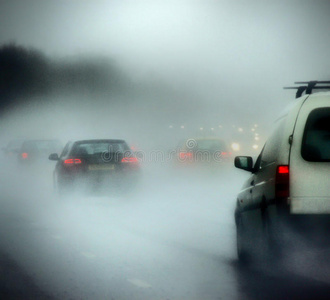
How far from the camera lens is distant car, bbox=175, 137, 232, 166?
84.1 ft

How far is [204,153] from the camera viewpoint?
84.7 feet

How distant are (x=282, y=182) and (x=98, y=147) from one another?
1210 centimetres

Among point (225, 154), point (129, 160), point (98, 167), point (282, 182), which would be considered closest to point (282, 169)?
point (282, 182)

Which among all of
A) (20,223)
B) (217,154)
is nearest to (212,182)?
(217,154)

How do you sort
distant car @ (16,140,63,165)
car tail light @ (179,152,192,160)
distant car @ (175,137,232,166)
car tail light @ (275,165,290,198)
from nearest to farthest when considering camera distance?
car tail light @ (275,165,290,198)
distant car @ (175,137,232,166)
car tail light @ (179,152,192,160)
distant car @ (16,140,63,165)

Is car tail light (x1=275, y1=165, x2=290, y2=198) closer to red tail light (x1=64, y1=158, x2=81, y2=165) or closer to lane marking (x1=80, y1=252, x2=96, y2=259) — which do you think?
lane marking (x1=80, y1=252, x2=96, y2=259)

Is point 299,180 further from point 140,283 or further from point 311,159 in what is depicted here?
point 140,283

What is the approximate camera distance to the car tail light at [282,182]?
644 centimetres

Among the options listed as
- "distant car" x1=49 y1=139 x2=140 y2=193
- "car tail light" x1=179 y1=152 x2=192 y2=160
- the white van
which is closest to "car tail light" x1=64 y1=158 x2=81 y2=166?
"distant car" x1=49 y1=139 x2=140 y2=193

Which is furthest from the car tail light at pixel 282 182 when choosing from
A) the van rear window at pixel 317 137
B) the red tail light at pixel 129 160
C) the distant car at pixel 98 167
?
the red tail light at pixel 129 160

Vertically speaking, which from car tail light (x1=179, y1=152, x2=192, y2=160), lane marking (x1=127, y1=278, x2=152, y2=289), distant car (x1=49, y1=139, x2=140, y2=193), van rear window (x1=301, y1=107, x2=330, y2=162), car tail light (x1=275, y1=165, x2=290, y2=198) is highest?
van rear window (x1=301, y1=107, x2=330, y2=162)

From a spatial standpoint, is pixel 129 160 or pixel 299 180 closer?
pixel 299 180

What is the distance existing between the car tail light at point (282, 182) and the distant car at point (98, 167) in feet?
37.5

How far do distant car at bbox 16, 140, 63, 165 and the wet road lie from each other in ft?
39.4
